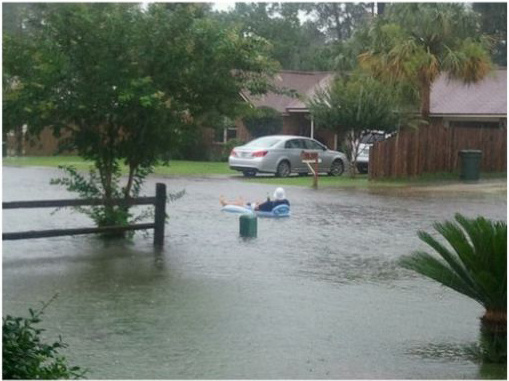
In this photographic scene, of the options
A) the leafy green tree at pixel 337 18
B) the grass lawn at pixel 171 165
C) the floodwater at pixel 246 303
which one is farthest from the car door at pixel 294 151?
Result: the leafy green tree at pixel 337 18

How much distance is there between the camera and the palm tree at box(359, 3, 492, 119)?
3278 cm

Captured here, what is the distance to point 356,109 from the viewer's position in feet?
101

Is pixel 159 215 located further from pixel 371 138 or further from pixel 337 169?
pixel 337 169

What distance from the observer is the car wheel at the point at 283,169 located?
32688 millimetres

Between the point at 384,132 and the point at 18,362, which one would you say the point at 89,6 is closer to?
the point at 18,362

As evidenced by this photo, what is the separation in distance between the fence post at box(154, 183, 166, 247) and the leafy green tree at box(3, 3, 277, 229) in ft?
2.82

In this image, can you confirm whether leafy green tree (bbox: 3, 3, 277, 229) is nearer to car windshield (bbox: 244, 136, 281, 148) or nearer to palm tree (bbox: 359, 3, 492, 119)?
car windshield (bbox: 244, 136, 281, 148)

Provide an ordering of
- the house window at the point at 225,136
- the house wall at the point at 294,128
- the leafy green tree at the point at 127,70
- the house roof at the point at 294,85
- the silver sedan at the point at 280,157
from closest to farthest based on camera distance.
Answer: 1. the leafy green tree at the point at 127,70
2. the silver sedan at the point at 280,157
3. the house roof at the point at 294,85
4. the house wall at the point at 294,128
5. the house window at the point at 225,136

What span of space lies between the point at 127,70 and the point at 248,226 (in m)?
3.76

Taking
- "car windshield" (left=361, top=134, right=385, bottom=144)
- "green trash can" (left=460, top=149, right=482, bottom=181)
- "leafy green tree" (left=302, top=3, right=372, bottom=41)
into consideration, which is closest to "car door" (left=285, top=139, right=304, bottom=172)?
"car windshield" (left=361, top=134, right=385, bottom=144)

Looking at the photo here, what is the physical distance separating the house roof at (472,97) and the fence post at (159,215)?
2451 centimetres

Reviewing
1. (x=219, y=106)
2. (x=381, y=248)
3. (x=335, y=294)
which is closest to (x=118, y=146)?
(x=219, y=106)

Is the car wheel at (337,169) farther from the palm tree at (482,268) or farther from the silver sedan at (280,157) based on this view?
the palm tree at (482,268)

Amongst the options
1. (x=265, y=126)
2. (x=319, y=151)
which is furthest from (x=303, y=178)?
(x=265, y=126)
